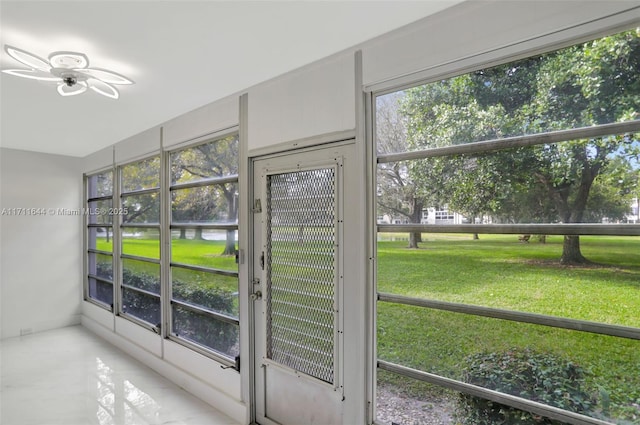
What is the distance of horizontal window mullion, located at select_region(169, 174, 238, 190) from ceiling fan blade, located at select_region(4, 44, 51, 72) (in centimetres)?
143

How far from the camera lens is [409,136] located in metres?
2.02

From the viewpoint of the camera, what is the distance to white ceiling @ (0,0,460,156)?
1.72 meters

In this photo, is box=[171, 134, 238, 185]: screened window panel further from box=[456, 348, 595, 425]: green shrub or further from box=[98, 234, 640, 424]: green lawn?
box=[456, 348, 595, 425]: green shrub

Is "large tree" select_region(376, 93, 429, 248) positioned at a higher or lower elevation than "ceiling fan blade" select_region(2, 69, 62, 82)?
lower

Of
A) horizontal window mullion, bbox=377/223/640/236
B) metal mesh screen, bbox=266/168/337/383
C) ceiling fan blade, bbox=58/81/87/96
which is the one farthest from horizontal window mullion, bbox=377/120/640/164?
ceiling fan blade, bbox=58/81/87/96

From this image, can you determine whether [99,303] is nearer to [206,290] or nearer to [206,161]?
[206,290]

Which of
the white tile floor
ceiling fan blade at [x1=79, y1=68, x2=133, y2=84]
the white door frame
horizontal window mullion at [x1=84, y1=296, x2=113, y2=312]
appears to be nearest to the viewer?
the white door frame

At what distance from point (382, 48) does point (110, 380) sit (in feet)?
13.1

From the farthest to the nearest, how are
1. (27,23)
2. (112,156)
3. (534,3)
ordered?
(112,156)
(27,23)
(534,3)

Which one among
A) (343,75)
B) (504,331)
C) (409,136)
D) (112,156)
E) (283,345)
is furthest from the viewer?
(112,156)

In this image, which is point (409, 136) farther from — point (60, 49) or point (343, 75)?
point (60, 49)

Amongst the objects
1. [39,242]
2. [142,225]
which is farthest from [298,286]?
[39,242]

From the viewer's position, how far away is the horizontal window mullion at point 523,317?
141 centimetres

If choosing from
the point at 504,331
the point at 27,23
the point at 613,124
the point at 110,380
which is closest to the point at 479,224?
the point at 504,331
